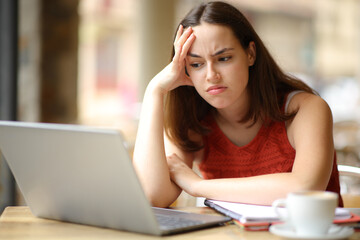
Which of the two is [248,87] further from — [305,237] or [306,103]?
[305,237]

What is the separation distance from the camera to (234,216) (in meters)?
1.09

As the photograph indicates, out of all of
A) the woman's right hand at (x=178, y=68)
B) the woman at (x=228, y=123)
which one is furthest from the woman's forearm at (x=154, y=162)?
the woman's right hand at (x=178, y=68)

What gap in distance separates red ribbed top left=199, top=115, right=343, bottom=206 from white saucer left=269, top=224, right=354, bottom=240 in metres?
0.65

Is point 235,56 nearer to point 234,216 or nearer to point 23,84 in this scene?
point 234,216

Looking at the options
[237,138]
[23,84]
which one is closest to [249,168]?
[237,138]

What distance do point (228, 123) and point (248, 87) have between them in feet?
0.49

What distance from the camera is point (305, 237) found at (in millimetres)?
875

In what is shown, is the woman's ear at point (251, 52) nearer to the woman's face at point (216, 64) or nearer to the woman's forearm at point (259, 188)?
the woman's face at point (216, 64)

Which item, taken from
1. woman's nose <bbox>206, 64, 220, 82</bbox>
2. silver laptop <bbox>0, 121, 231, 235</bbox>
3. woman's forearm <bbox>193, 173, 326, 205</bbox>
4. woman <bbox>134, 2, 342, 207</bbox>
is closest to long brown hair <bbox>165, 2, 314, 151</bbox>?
woman <bbox>134, 2, 342, 207</bbox>

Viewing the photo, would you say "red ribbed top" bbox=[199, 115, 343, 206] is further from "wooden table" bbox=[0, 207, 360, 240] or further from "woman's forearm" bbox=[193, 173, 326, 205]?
"wooden table" bbox=[0, 207, 360, 240]

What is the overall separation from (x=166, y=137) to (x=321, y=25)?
14824mm

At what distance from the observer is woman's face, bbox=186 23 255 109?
143cm

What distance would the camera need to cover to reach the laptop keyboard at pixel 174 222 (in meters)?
1.00

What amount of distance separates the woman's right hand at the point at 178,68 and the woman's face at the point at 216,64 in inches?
0.8
